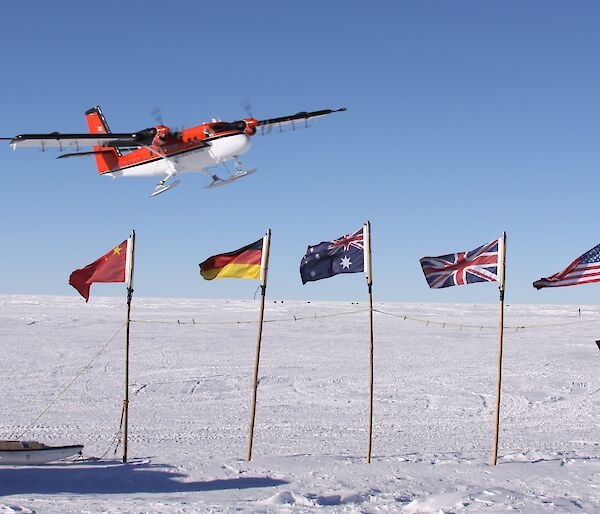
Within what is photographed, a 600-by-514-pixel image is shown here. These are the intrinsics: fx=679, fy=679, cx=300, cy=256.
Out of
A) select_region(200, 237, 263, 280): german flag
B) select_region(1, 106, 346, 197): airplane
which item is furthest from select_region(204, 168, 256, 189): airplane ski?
select_region(200, 237, 263, 280): german flag

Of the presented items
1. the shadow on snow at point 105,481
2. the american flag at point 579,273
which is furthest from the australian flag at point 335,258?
the shadow on snow at point 105,481

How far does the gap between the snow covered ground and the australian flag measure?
4891 millimetres

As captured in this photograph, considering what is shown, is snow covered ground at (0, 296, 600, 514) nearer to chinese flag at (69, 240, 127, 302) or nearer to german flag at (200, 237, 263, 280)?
chinese flag at (69, 240, 127, 302)

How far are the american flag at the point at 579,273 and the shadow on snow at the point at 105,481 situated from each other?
8703 mm

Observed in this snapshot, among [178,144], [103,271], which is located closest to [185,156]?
[178,144]

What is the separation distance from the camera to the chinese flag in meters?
18.5

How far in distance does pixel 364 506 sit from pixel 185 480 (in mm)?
4199


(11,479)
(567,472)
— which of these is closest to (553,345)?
(567,472)

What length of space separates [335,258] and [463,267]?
3439mm

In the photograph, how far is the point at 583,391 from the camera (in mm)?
32375

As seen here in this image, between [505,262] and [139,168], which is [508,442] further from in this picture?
[139,168]

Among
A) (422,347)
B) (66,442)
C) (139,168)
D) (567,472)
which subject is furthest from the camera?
(422,347)

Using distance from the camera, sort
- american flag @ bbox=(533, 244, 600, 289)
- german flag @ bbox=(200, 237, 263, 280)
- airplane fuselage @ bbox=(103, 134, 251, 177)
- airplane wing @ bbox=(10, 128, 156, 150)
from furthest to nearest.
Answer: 1. airplane fuselage @ bbox=(103, 134, 251, 177)
2. airplane wing @ bbox=(10, 128, 156, 150)
3. german flag @ bbox=(200, 237, 263, 280)
4. american flag @ bbox=(533, 244, 600, 289)

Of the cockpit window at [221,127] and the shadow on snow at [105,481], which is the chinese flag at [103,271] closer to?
the shadow on snow at [105,481]
